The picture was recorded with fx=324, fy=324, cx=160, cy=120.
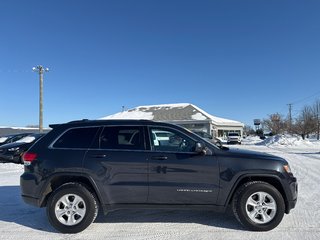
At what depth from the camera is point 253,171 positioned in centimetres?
524

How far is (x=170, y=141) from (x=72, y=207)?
1.95 meters

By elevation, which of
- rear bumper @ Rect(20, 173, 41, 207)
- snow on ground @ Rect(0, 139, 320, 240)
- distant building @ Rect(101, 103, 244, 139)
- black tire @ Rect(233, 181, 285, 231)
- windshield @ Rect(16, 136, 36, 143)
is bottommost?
snow on ground @ Rect(0, 139, 320, 240)

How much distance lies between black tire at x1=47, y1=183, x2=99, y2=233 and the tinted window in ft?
2.74

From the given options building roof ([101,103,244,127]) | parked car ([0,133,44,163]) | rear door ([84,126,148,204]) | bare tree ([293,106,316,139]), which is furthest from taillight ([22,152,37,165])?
bare tree ([293,106,316,139])

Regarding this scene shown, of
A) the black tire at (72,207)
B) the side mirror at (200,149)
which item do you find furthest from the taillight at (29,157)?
the side mirror at (200,149)

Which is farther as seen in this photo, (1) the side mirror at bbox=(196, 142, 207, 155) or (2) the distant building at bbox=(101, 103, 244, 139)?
(2) the distant building at bbox=(101, 103, 244, 139)

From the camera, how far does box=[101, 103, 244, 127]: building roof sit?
1969 inches

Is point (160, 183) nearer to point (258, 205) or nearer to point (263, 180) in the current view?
point (258, 205)

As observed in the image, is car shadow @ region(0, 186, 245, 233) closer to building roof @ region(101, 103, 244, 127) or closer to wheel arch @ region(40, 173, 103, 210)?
wheel arch @ region(40, 173, 103, 210)

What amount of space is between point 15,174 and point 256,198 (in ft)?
30.5

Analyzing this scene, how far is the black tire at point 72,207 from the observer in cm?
523

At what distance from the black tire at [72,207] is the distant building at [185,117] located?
131ft

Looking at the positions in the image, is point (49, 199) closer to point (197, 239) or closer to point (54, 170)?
point (54, 170)

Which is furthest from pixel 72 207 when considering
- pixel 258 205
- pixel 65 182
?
pixel 258 205
